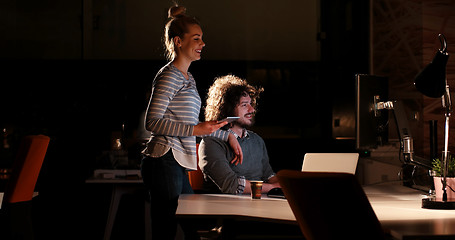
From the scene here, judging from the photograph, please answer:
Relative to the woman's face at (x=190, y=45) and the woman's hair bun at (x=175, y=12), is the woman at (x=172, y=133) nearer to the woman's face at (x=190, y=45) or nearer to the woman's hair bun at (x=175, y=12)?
the woman's face at (x=190, y=45)

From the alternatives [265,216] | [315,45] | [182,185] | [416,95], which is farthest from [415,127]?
[265,216]

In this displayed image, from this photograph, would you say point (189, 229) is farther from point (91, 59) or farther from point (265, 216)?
point (91, 59)

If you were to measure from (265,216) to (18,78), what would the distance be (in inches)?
192

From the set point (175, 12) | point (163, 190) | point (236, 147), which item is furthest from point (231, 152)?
point (175, 12)

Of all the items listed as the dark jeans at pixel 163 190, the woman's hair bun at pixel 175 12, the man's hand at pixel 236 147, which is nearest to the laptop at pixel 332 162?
the man's hand at pixel 236 147

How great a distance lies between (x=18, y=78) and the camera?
6043mm

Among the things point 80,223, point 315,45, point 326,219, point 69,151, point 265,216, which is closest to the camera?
point 326,219

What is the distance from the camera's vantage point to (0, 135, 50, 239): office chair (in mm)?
2441

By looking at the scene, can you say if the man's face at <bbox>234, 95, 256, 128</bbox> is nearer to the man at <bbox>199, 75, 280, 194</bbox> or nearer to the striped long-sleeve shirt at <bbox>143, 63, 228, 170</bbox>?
the man at <bbox>199, 75, 280, 194</bbox>

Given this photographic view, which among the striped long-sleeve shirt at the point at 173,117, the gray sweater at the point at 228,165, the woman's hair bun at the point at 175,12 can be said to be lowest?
the gray sweater at the point at 228,165

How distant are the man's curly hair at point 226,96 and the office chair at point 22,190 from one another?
2.93 feet

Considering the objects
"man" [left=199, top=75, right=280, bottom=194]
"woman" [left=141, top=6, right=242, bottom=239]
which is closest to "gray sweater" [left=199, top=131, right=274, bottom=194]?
"man" [left=199, top=75, right=280, bottom=194]

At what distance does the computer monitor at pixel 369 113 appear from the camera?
238cm

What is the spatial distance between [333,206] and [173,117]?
3.50ft
